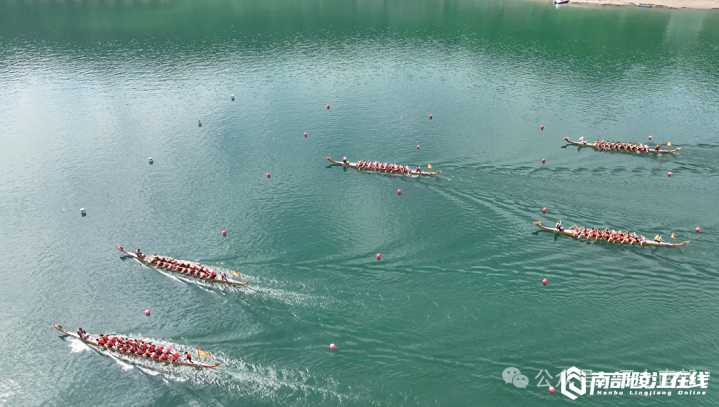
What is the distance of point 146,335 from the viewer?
3622 cm

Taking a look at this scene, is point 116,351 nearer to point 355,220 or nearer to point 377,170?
point 355,220

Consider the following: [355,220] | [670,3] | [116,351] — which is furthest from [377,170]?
[670,3]

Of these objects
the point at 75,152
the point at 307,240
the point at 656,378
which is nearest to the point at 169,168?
the point at 75,152

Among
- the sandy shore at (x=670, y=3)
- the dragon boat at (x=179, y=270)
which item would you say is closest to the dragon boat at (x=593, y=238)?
the dragon boat at (x=179, y=270)

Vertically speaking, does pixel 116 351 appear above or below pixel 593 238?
below

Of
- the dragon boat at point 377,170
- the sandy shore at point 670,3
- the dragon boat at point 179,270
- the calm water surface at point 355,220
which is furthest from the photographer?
the sandy shore at point 670,3

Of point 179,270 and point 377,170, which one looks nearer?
point 179,270

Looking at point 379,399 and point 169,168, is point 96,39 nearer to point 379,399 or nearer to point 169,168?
point 169,168

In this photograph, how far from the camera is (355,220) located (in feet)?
155

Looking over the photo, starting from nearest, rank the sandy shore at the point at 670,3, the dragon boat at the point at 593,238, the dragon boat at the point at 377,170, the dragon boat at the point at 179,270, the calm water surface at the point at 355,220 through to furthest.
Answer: the calm water surface at the point at 355,220, the dragon boat at the point at 179,270, the dragon boat at the point at 593,238, the dragon boat at the point at 377,170, the sandy shore at the point at 670,3

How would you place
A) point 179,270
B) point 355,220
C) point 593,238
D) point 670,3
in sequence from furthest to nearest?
point 670,3 → point 355,220 → point 593,238 → point 179,270

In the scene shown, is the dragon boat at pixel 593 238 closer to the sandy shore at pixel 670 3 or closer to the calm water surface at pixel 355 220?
the calm water surface at pixel 355 220

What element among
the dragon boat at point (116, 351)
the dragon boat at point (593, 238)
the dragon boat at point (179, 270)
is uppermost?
the dragon boat at point (593, 238)

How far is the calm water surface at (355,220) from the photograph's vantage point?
33.1m
